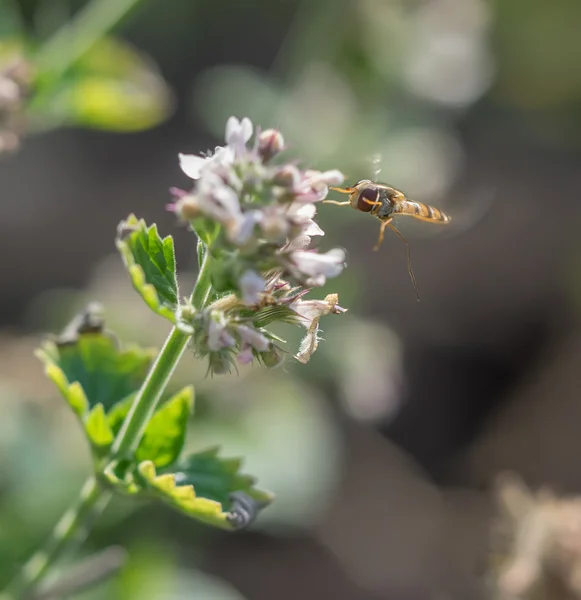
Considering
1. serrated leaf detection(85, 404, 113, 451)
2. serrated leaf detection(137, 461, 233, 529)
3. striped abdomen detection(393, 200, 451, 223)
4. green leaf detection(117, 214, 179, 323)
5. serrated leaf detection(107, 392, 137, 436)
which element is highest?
green leaf detection(117, 214, 179, 323)

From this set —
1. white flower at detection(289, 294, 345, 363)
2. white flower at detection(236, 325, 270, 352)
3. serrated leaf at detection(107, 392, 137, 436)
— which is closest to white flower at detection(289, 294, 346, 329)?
white flower at detection(289, 294, 345, 363)

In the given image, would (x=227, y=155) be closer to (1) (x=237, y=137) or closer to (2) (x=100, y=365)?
(1) (x=237, y=137)

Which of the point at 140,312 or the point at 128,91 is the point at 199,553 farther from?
the point at 128,91

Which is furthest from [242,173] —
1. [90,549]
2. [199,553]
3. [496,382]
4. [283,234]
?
[496,382]

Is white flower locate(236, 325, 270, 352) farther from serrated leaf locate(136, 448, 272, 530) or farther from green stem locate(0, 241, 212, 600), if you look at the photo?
serrated leaf locate(136, 448, 272, 530)

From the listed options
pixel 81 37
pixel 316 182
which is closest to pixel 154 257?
pixel 316 182

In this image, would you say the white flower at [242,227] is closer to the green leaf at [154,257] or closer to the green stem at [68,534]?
the green leaf at [154,257]

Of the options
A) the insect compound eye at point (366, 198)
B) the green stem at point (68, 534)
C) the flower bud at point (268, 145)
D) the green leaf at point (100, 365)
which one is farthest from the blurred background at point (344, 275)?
the green stem at point (68, 534)
